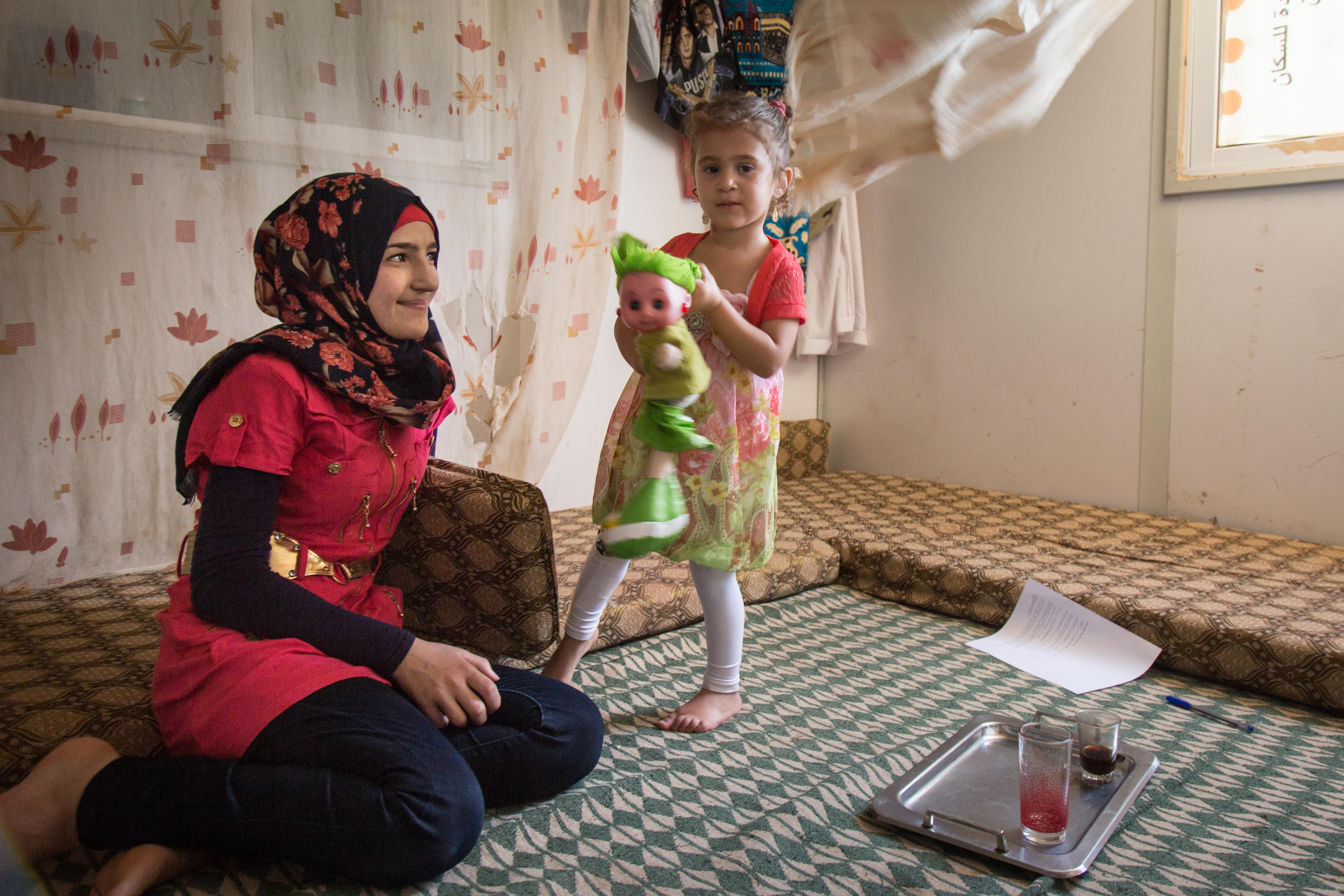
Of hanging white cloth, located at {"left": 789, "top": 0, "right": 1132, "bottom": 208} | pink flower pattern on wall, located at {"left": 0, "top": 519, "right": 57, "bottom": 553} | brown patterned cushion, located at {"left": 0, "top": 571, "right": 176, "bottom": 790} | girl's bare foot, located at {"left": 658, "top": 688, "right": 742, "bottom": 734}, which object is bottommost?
girl's bare foot, located at {"left": 658, "top": 688, "right": 742, "bottom": 734}

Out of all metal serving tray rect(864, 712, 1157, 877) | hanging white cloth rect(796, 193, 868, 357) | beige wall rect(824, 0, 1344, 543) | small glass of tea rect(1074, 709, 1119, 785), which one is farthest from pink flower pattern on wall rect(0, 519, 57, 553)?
beige wall rect(824, 0, 1344, 543)

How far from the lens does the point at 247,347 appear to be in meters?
1.01

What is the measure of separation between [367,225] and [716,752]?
839 millimetres

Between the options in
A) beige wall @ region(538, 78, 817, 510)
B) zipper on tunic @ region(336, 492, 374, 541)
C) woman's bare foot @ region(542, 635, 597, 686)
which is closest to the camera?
zipper on tunic @ region(336, 492, 374, 541)

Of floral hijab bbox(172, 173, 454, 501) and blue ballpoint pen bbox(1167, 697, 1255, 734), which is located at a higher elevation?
floral hijab bbox(172, 173, 454, 501)

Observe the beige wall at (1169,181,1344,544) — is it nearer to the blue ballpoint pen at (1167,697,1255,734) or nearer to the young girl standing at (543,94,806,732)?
the blue ballpoint pen at (1167,697,1255,734)

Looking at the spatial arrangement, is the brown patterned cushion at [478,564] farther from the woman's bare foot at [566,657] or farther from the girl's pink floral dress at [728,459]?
the girl's pink floral dress at [728,459]

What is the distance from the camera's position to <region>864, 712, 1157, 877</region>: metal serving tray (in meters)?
0.99

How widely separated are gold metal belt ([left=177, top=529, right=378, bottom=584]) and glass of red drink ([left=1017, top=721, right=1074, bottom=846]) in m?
0.83

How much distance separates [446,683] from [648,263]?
20.2 inches

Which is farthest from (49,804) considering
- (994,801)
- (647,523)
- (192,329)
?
(994,801)

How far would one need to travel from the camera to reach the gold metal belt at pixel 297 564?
3.40ft

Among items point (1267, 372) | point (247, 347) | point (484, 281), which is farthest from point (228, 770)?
point (1267, 372)

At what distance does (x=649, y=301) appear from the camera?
972 millimetres
